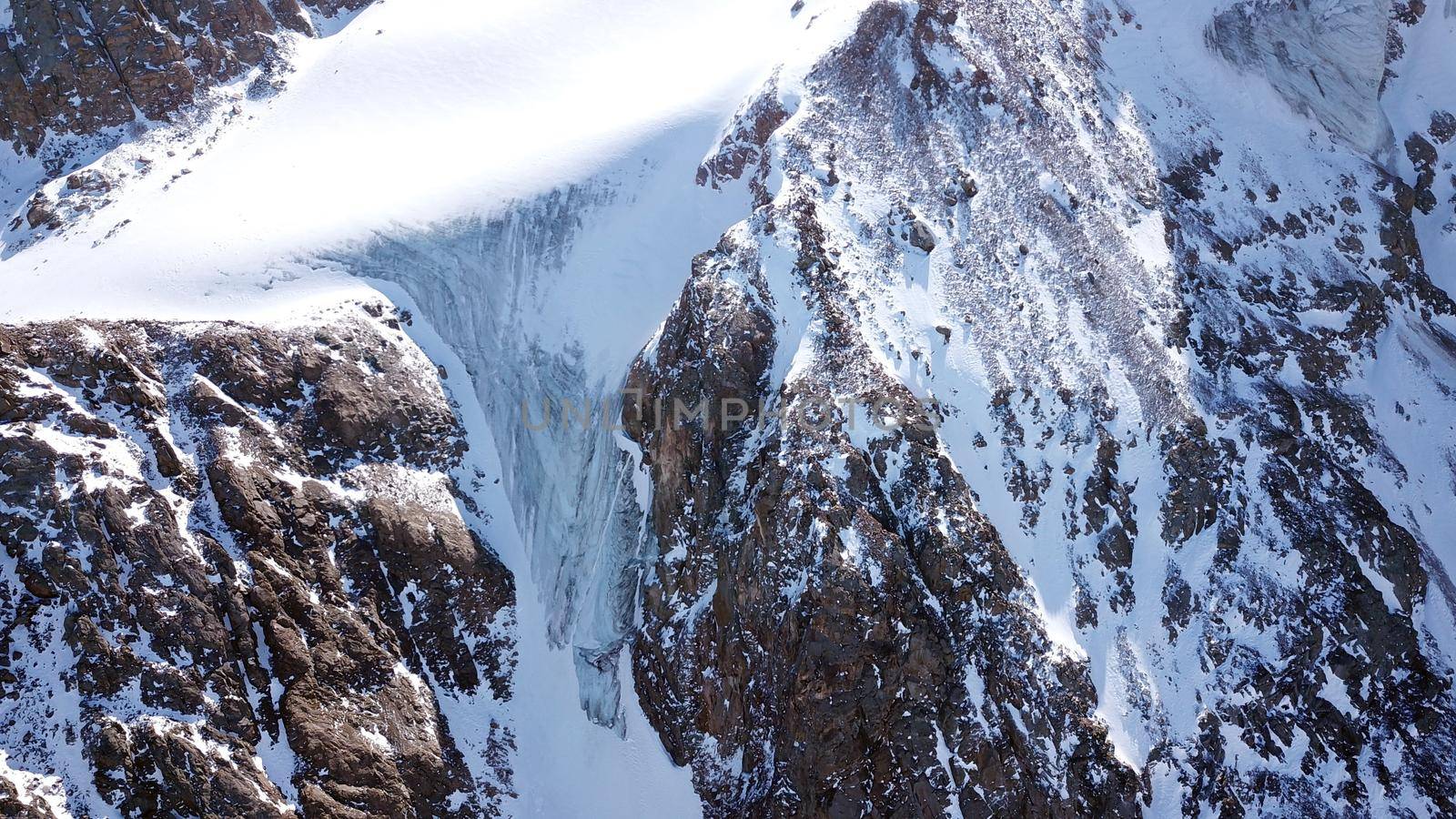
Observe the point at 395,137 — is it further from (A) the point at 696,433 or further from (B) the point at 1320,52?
(B) the point at 1320,52

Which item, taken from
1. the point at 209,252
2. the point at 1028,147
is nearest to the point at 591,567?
the point at 209,252

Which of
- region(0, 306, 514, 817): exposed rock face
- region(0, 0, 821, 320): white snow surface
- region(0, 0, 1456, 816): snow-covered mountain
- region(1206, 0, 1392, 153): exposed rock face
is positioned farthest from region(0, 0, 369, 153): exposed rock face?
region(1206, 0, 1392, 153): exposed rock face

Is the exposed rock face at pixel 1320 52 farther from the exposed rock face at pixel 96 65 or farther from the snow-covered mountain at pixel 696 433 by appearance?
the exposed rock face at pixel 96 65

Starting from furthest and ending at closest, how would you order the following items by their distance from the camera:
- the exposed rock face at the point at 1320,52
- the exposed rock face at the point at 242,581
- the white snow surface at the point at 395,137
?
the exposed rock face at the point at 1320,52 < the white snow surface at the point at 395,137 < the exposed rock face at the point at 242,581

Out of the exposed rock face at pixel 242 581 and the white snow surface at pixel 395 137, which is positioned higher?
the white snow surface at pixel 395 137

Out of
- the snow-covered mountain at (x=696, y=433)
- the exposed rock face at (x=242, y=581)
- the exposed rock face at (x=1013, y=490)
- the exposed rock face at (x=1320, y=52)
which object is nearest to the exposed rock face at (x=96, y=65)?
the snow-covered mountain at (x=696, y=433)

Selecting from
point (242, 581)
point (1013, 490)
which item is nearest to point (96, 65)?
point (242, 581)

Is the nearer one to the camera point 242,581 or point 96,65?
point 242,581
